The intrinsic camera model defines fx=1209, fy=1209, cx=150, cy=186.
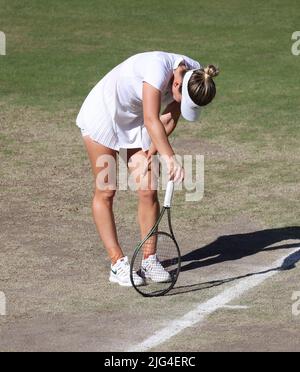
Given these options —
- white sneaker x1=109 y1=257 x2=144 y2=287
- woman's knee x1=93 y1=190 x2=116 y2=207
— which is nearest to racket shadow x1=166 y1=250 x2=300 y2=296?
white sneaker x1=109 y1=257 x2=144 y2=287

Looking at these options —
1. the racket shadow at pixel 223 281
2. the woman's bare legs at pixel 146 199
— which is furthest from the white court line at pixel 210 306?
the woman's bare legs at pixel 146 199

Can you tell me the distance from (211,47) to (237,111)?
11.7ft

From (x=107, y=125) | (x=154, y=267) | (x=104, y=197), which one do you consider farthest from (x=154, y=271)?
(x=107, y=125)

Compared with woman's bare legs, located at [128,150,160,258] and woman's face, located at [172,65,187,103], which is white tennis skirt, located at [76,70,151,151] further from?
woman's face, located at [172,65,187,103]

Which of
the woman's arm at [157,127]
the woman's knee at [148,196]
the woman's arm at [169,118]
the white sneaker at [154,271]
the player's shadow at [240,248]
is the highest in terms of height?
the woman's arm at [169,118]

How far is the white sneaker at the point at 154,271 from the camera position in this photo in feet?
31.6

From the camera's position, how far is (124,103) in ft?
31.3

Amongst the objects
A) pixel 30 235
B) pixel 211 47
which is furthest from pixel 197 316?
pixel 211 47

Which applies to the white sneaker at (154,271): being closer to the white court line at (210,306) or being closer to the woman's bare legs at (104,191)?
the woman's bare legs at (104,191)

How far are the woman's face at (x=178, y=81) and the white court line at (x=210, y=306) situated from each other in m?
1.57

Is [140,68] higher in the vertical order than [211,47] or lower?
lower

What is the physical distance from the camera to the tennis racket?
923cm

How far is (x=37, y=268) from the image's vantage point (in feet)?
32.8

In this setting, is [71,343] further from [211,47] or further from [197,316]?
[211,47]
